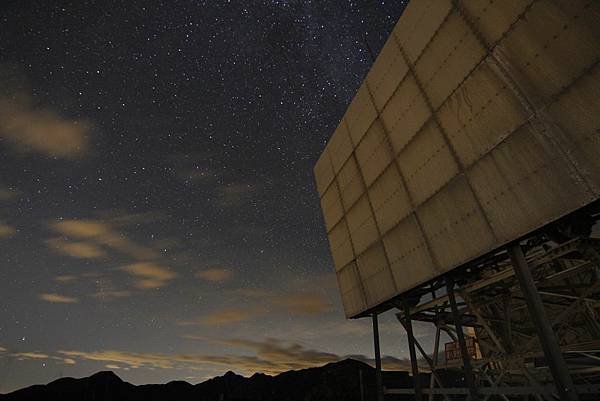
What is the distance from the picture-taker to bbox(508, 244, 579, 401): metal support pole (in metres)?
5.36

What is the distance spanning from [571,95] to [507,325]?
6.22 meters

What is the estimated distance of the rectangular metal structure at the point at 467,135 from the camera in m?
5.48

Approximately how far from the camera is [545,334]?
18.9 feet

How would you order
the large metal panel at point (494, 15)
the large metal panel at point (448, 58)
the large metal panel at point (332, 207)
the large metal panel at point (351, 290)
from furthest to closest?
the large metal panel at point (332, 207)
the large metal panel at point (351, 290)
the large metal panel at point (448, 58)
the large metal panel at point (494, 15)

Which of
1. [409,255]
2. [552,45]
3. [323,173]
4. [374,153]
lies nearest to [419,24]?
[374,153]

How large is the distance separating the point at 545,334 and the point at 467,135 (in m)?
4.16

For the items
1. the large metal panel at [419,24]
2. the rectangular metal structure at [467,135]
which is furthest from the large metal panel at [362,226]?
the large metal panel at [419,24]

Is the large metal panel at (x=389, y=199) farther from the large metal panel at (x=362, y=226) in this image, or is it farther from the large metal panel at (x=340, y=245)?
the large metal panel at (x=340, y=245)

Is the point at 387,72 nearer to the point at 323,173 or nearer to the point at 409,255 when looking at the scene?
the point at 409,255

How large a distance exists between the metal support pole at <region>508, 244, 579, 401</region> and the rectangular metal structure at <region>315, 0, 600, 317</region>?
22.5 inches

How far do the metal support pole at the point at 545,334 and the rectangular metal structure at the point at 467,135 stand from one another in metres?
0.57

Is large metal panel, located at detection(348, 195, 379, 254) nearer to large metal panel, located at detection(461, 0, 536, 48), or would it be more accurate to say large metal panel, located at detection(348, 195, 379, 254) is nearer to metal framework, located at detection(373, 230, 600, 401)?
metal framework, located at detection(373, 230, 600, 401)

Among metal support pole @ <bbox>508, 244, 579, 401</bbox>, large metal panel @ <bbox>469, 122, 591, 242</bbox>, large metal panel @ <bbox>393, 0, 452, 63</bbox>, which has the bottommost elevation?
metal support pole @ <bbox>508, 244, 579, 401</bbox>

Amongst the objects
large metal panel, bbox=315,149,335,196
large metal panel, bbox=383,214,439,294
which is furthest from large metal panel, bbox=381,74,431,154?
large metal panel, bbox=315,149,335,196
